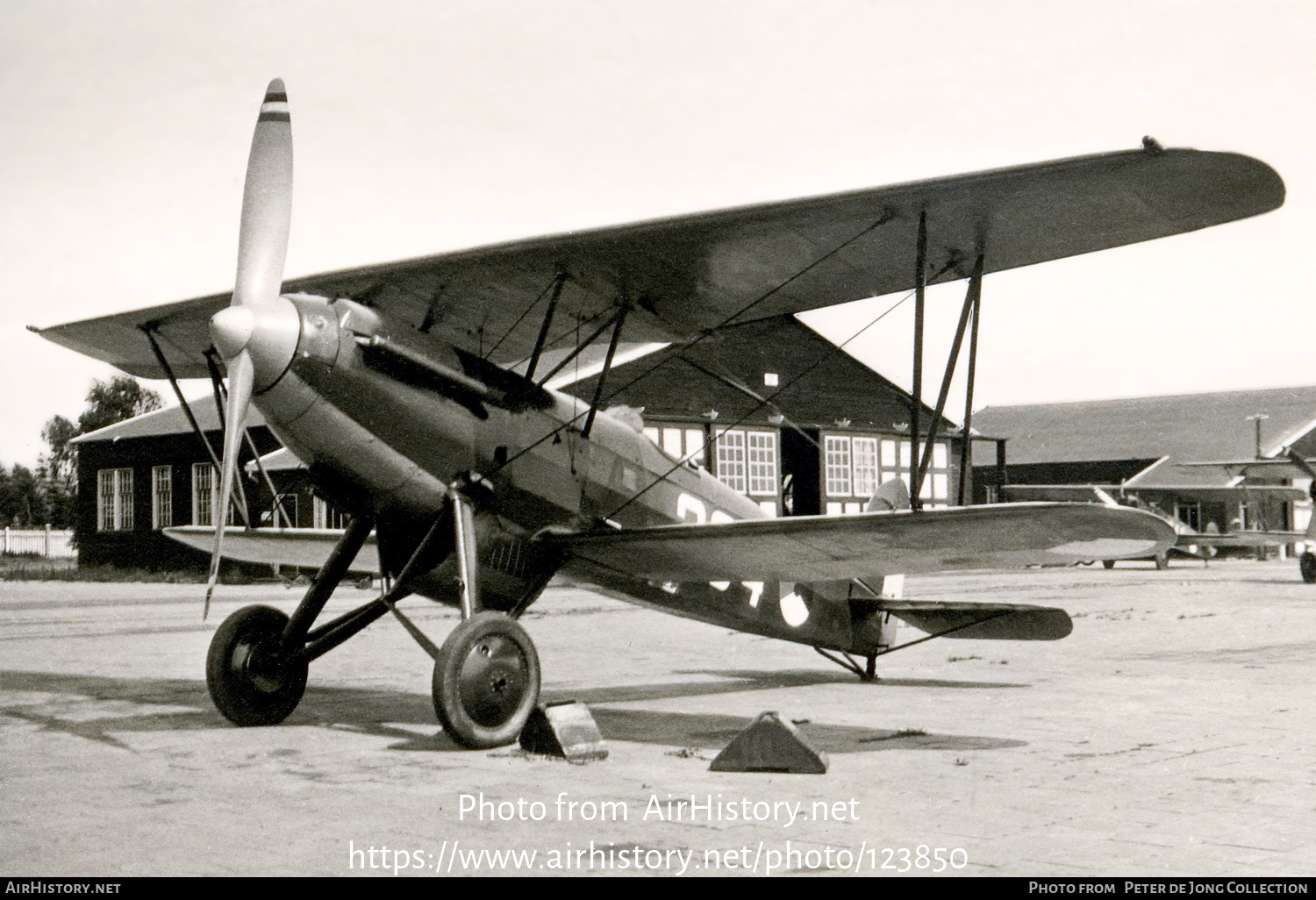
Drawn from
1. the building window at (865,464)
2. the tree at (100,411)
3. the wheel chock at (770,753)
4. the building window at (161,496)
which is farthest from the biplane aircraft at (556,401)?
the tree at (100,411)

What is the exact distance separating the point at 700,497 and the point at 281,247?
4157mm

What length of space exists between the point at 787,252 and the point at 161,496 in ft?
122

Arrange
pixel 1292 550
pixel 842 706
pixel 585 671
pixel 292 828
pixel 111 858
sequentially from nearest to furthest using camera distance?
pixel 111 858 → pixel 292 828 → pixel 842 706 → pixel 585 671 → pixel 1292 550

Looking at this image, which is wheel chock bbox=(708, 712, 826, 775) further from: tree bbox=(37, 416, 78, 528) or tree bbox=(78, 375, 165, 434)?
tree bbox=(78, 375, 165, 434)

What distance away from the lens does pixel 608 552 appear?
909cm

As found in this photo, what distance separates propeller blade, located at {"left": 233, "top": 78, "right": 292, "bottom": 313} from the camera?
7.87 m

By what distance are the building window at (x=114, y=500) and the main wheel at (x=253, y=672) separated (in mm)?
36629

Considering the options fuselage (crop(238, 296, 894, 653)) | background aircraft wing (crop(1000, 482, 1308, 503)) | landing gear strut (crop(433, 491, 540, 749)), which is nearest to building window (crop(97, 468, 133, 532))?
background aircraft wing (crop(1000, 482, 1308, 503))

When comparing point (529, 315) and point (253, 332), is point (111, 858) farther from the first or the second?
point (529, 315)

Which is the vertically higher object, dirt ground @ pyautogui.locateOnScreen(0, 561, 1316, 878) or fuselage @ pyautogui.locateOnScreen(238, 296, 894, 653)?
fuselage @ pyautogui.locateOnScreen(238, 296, 894, 653)

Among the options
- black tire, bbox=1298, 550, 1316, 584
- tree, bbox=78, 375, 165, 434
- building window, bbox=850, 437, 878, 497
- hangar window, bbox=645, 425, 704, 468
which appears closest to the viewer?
black tire, bbox=1298, 550, 1316, 584

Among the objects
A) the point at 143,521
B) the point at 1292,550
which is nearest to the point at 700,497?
the point at 143,521

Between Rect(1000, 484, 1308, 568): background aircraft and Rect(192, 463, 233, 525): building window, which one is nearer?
Rect(192, 463, 233, 525): building window

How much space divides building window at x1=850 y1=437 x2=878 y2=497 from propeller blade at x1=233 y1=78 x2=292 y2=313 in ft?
114
